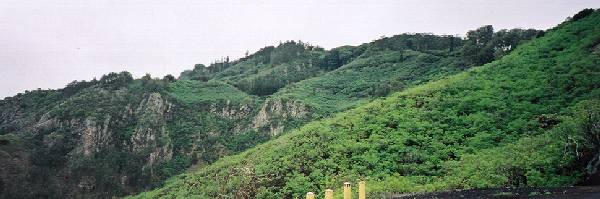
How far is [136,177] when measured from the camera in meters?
47.3

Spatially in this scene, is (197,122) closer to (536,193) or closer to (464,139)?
(464,139)

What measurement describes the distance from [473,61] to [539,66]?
2481 cm

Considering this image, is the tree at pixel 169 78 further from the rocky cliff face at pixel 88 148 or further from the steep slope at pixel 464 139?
the steep slope at pixel 464 139

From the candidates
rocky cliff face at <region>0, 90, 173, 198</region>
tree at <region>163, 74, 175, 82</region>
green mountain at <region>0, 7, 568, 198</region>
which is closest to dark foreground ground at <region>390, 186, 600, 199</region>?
green mountain at <region>0, 7, 568, 198</region>

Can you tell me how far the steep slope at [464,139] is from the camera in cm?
1723

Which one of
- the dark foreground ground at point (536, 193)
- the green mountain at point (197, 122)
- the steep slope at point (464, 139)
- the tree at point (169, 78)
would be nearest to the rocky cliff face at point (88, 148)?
the green mountain at point (197, 122)

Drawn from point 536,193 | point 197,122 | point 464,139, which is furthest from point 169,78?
point 536,193

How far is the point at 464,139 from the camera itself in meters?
22.3

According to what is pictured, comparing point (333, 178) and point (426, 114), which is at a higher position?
point (426, 114)

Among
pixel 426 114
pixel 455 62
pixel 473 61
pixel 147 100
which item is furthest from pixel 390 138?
pixel 147 100

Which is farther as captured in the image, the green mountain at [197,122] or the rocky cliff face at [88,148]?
the rocky cliff face at [88,148]

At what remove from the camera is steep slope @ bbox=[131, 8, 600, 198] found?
1723 cm

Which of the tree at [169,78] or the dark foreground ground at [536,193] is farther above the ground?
the tree at [169,78]

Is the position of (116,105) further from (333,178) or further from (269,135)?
(333,178)
